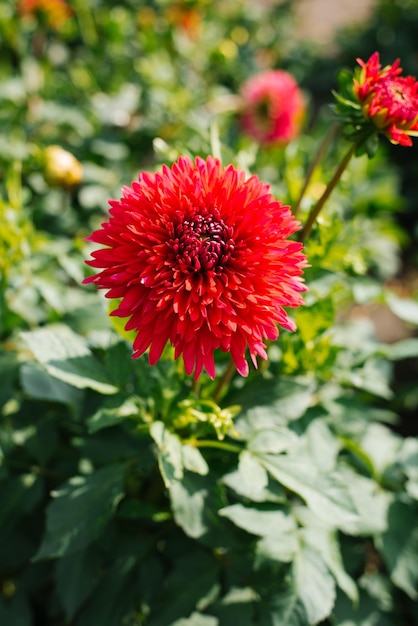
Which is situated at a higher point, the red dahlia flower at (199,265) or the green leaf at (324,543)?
the red dahlia flower at (199,265)

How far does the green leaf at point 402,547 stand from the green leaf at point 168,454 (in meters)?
0.74

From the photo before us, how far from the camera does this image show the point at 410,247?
146 inches

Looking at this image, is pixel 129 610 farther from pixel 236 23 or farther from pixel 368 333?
pixel 236 23

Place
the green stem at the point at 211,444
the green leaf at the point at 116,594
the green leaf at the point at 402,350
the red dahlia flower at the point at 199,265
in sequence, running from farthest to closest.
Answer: the green leaf at the point at 402,350
the green leaf at the point at 116,594
the green stem at the point at 211,444
the red dahlia flower at the point at 199,265

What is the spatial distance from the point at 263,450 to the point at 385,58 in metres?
4.24

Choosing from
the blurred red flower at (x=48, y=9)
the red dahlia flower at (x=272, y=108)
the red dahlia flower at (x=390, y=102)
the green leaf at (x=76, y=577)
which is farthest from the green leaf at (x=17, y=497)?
the blurred red flower at (x=48, y=9)

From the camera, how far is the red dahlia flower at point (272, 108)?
245cm

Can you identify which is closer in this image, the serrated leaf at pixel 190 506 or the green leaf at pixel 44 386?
the serrated leaf at pixel 190 506

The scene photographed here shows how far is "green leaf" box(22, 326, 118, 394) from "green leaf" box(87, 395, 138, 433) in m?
0.03

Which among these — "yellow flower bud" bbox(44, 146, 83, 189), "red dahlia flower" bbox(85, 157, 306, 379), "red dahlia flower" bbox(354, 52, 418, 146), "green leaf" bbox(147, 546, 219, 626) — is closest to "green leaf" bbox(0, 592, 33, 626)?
"green leaf" bbox(147, 546, 219, 626)

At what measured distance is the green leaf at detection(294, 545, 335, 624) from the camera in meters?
1.27

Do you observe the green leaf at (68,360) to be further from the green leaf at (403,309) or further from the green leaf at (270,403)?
the green leaf at (403,309)

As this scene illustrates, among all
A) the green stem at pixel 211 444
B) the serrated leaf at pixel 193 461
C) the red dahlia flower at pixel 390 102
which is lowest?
the serrated leaf at pixel 193 461

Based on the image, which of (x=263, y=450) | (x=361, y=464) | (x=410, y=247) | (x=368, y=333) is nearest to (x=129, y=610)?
(x=263, y=450)
